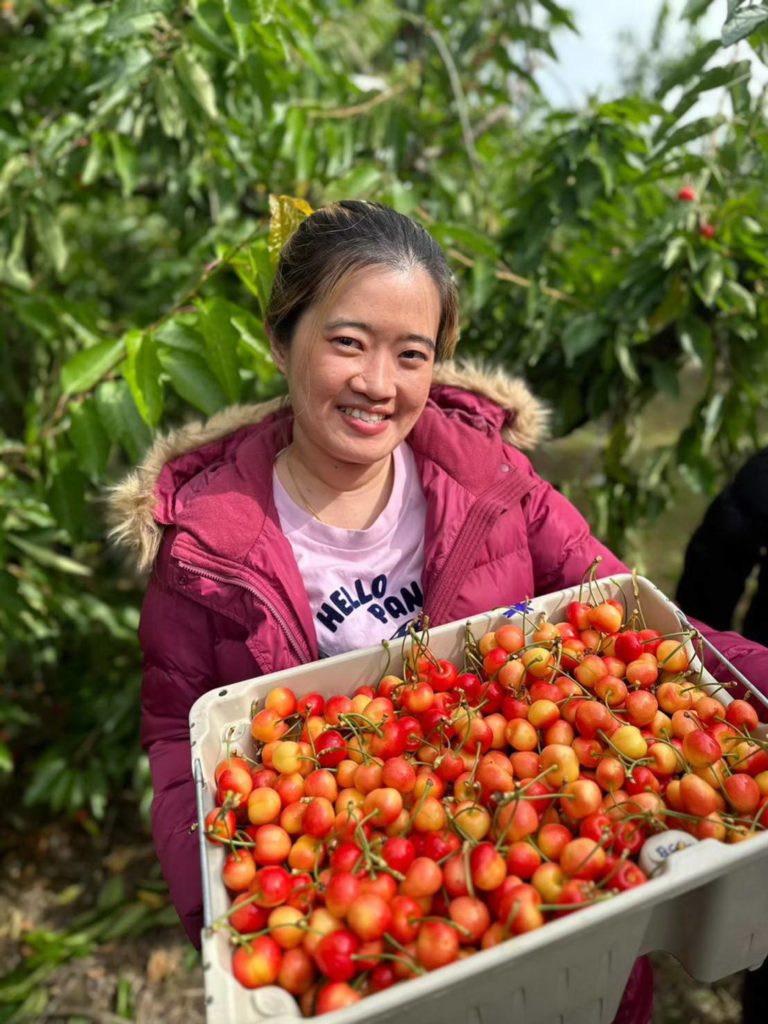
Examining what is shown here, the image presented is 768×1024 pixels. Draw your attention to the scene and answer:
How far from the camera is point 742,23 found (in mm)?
1507

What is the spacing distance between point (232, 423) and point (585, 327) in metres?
1.47

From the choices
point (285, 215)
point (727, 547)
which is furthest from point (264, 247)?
point (727, 547)

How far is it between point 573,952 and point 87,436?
68.0 inches

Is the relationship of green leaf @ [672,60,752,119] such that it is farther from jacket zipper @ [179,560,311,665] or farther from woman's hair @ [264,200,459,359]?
jacket zipper @ [179,560,311,665]

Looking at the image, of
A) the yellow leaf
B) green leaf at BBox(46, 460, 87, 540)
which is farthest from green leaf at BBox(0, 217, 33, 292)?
the yellow leaf

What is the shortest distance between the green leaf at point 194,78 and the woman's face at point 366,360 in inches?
43.5

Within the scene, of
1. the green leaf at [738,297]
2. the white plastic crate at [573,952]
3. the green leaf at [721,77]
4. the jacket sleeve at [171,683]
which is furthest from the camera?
the green leaf at [738,297]

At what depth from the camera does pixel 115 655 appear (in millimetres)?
3926

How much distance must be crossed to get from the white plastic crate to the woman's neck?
61 centimetres

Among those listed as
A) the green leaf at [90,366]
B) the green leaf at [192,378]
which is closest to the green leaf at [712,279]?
the green leaf at [192,378]

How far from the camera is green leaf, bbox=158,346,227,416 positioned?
2.09m

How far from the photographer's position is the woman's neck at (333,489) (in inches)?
71.7

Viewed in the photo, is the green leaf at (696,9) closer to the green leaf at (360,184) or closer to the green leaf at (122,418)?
the green leaf at (360,184)

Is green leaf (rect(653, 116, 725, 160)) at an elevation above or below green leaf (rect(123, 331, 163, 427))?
above
